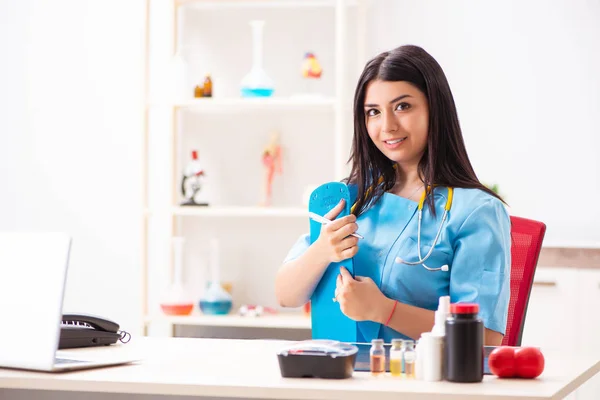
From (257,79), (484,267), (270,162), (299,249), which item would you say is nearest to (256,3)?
(257,79)

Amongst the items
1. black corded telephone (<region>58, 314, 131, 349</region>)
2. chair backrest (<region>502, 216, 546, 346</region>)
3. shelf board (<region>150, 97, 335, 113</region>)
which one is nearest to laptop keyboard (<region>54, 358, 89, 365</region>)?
black corded telephone (<region>58, 314, 131, 349</region>)

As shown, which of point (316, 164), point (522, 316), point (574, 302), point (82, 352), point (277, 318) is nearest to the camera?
point (82, 352)

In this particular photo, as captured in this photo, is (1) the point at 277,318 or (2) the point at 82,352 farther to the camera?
(1) the point at 277,318

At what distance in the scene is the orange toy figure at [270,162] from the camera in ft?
12.0

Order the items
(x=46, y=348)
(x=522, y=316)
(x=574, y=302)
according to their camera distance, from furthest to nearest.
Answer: (x=574, y=302) → (x=522, y=316) → (x=46, y=348)

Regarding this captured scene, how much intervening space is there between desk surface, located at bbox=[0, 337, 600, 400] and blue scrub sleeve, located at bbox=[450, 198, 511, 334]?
21 cm

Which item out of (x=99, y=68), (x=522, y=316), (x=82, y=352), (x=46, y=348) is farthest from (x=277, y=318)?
(x=46, y=348)

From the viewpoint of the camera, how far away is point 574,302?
3.20 m

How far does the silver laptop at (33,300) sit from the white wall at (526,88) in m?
2.66

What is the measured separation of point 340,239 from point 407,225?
0.21 metres

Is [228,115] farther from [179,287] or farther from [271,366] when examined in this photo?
[271,366]

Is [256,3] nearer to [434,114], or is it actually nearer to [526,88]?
A: [526,88]

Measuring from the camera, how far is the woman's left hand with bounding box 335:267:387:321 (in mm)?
1636

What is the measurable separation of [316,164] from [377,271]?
6.45 ft
